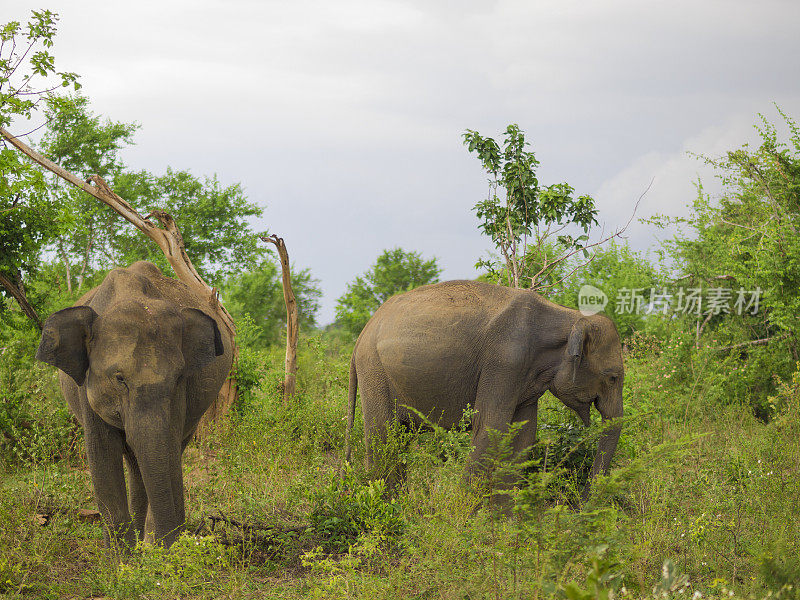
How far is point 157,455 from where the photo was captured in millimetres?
6215

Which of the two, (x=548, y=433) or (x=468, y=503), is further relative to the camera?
(x=548, y=433)

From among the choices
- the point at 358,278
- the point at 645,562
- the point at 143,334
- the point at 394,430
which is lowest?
the point at 645,562

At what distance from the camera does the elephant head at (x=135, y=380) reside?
20.4ft

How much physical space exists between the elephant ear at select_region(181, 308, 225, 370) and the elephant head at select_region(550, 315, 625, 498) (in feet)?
10.9

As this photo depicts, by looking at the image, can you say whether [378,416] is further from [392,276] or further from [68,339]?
[392,276]

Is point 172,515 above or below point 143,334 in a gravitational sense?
below

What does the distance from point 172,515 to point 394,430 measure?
2298mm

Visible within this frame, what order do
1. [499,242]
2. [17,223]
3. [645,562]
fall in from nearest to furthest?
[645,562] → [17,223] → [499,242]

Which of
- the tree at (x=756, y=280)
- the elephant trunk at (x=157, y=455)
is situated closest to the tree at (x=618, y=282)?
the tree at (x=756, y=280)

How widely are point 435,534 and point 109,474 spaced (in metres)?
3.02

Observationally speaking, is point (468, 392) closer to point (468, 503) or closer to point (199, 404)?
point (468, 503)

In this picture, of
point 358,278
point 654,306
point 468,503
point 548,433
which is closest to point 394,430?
point 468,503

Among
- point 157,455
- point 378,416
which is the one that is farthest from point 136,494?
point 378,416

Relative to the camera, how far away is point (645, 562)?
19.9ft
